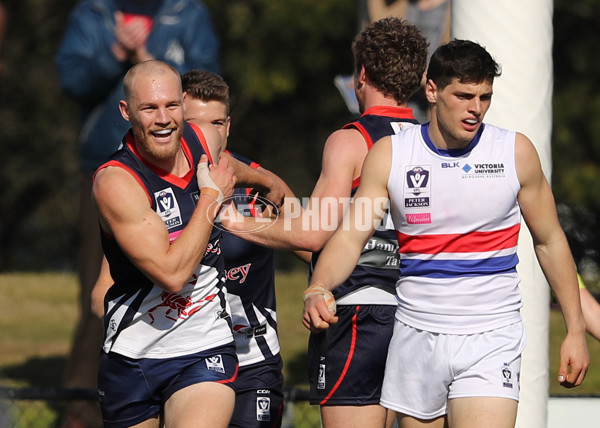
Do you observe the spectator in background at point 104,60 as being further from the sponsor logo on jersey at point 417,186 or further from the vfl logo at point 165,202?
the sponsor logo on jersey at point 417,186

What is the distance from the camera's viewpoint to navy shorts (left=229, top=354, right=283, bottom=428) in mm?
5348

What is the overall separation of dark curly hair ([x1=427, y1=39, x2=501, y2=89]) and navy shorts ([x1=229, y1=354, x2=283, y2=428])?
1.85m

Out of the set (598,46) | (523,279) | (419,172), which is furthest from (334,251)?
(598,46)

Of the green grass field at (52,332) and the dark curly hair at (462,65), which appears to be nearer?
the dark curly hair at (462,65)

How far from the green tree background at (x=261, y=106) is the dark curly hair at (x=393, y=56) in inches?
271

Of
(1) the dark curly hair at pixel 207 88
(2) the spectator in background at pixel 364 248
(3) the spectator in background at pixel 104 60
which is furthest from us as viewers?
(3) the spectator in background at pixel 104 60

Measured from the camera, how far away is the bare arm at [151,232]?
442cm

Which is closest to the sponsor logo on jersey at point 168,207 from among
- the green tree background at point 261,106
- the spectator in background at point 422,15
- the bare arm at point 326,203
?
the bare arm at point 326,203

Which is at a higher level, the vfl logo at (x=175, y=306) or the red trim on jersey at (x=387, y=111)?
the red trim on jersey at (x=387, y=111)

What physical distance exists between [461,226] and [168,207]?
1.26 m

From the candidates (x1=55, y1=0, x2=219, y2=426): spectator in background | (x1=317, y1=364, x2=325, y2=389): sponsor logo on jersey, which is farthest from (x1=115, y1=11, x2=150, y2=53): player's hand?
(x1=317, y1=364, x2=325, y2=389): sponsor logo on jersey

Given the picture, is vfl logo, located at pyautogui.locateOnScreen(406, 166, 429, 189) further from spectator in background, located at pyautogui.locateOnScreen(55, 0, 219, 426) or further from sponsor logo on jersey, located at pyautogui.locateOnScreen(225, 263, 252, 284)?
spectator in background, located at pyautogui.locateOnScreen(55, 0, 219, 426)

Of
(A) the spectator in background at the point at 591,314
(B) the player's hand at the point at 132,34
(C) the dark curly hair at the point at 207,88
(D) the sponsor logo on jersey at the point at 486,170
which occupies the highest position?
(B) the player's hand at the point at 132,34

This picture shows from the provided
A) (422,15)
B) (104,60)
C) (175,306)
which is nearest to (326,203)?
(175,306)
